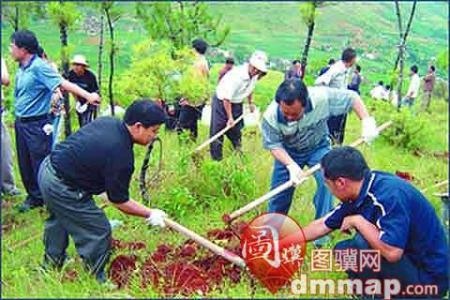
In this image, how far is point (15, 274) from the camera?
3723mm

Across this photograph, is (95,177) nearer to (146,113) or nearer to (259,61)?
(146,113)

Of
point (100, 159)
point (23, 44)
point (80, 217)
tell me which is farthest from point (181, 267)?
point (23, 44)

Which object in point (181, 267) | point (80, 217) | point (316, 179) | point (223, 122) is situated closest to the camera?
point (80, 217)

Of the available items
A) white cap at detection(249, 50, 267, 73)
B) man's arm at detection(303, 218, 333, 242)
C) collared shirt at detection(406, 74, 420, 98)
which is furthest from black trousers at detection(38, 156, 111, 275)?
collared shirt at detection(406, 74, 420, 98)

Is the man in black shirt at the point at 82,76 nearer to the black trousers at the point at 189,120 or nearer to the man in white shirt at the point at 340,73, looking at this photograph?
the black trousers at the point at 189,120

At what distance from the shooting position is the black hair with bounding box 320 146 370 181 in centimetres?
316

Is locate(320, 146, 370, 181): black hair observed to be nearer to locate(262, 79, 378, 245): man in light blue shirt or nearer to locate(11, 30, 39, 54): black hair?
locate(262, 79, 378, 245): man in light blue shirt

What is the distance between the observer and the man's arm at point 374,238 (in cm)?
314

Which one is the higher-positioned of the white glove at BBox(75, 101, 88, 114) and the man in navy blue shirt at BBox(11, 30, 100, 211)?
the man in navy blue shirt at BBox(11, 30, 100, 211)

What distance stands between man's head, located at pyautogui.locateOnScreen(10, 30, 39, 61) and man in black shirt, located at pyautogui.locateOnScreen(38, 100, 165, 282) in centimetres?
152

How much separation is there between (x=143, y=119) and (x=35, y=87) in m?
2.05

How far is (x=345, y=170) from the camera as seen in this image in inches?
125

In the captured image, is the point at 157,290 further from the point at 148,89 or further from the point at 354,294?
the point at 148,89

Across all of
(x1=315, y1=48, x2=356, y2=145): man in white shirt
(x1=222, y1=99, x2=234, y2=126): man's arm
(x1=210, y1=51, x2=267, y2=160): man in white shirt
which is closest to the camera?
(x1=210, y1=51, x2=267, y2=160): man in white shirt
